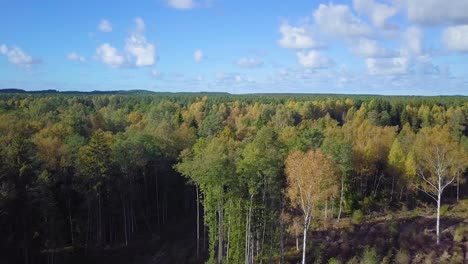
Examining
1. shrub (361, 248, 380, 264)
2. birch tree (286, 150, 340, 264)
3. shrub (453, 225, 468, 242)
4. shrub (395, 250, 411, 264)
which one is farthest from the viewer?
shrub (453, 225, 468, 242)

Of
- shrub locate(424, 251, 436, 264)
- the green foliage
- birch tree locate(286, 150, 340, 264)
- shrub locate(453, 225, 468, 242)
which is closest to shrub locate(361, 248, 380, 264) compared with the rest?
the green foliage

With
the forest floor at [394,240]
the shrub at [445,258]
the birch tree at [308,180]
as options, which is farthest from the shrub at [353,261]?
the shrub at [445,258]

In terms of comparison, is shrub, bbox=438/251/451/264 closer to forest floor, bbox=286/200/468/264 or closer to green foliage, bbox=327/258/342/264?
forest floor, bbox=286/200/468/264

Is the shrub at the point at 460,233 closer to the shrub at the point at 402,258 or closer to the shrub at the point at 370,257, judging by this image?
the shrub at the point at 402,258

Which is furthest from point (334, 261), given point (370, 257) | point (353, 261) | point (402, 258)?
point (402, 258)

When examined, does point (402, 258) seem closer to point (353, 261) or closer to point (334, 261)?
point (353, 261)

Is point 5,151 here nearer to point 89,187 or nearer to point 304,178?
point 89,187
